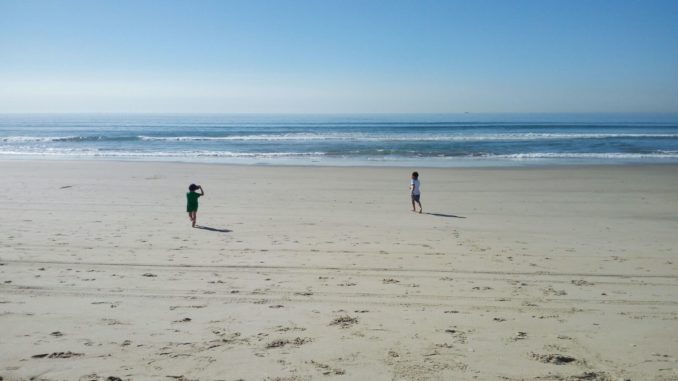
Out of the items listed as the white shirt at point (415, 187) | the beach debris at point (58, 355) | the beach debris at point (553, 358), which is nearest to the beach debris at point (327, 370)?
the beach debris at point (553, 358)

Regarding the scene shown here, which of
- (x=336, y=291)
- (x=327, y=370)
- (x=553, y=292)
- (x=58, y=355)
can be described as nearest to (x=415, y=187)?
(x=553, y=292)

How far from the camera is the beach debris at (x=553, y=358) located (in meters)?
4.27

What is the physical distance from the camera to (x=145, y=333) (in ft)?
15.9

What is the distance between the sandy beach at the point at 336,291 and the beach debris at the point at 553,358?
0.02 metres

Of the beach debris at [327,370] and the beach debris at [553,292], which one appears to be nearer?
the beach debris at [327,370]

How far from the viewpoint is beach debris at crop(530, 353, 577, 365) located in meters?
4.27

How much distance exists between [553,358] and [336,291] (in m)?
2.76

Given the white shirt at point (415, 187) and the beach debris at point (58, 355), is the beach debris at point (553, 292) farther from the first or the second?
the white shirt at point (415, 187)

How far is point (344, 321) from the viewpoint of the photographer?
5.20 m

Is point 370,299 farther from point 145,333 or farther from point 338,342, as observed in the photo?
point 145,333

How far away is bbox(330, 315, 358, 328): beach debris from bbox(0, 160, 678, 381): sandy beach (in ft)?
0.10

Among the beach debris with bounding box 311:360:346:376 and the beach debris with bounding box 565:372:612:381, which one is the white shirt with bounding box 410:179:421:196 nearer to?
the beach debris with bounding box 565:372:612:381

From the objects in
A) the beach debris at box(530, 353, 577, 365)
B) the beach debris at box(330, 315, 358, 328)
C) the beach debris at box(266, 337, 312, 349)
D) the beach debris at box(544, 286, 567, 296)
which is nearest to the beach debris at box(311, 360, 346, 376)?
the beach debris at box(266, 337, 312, 349)

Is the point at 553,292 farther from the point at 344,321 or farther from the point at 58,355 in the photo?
the point at 58,355
